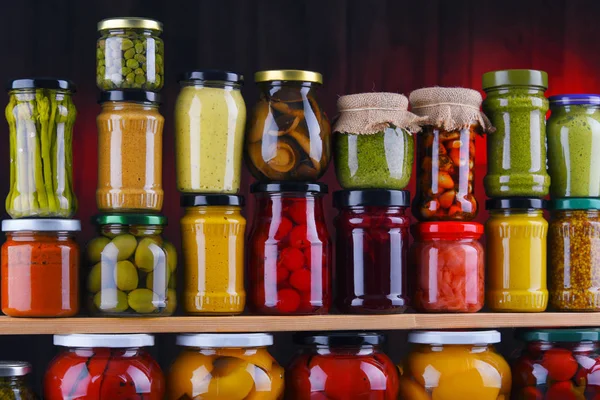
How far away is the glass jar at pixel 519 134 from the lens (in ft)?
6.40

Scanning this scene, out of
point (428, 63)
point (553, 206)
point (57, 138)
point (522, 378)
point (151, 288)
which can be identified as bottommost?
point (522, 378)

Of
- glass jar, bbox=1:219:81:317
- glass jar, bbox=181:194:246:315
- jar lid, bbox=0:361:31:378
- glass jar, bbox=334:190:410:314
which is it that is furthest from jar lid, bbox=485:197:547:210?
jar lid, bbox=0:361:31:378

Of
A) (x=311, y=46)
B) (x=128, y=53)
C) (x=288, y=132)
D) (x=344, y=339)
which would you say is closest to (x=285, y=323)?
(x=344, y=339)

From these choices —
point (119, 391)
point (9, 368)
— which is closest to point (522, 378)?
point (119, 391)

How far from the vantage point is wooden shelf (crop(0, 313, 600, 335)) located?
1.79 m

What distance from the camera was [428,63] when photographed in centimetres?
227

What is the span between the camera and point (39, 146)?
1.82m

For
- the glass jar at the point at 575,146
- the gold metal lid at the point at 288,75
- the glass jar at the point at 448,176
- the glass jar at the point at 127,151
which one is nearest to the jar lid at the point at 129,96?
the glass jar at the point at 127,151

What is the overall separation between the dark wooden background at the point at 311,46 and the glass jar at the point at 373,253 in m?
0.37

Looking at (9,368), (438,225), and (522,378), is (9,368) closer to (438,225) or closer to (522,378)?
(438,225)

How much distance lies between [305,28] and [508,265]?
2.26 ft

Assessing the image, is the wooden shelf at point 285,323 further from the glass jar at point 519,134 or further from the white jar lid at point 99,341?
the glass jar at point 519,134

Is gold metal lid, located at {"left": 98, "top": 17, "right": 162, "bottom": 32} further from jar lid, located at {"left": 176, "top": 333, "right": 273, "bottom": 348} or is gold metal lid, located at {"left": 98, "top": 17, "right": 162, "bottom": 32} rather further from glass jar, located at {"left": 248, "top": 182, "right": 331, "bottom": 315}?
jar lid, located at {"left": 176, "top": 333, "right": 273, "bottom": 348}

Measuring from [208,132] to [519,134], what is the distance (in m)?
0.60
